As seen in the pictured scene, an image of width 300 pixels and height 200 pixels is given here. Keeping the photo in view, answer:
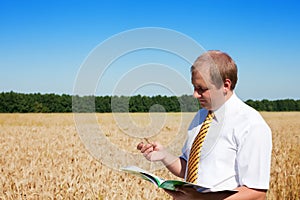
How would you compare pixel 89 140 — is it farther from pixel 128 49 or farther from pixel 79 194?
pixel 79 194

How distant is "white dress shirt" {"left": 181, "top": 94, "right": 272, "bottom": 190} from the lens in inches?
84.4

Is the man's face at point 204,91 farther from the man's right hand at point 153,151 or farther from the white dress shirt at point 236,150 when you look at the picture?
the man's right hand at point 153,151

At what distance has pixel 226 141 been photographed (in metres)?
2.24

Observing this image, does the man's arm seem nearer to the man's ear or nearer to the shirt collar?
the shirt collar

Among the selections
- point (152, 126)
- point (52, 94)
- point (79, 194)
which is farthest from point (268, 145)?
point (52, 94)

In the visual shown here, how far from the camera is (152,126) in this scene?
2541mm

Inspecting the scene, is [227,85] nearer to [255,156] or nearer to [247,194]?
[255,156]

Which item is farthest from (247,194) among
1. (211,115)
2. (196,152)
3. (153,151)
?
(153,151)

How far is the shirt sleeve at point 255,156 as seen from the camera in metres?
2.13

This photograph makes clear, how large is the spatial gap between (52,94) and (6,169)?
127 ft

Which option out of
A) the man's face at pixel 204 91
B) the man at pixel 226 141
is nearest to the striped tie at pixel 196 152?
the man at pixel 226 141

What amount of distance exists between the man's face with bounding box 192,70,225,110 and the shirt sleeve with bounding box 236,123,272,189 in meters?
0.24

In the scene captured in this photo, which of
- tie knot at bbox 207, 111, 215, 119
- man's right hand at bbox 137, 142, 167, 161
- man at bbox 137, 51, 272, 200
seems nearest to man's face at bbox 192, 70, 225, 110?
man at bbox 137, 51, 272, 200

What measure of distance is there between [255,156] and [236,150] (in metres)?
0.12
